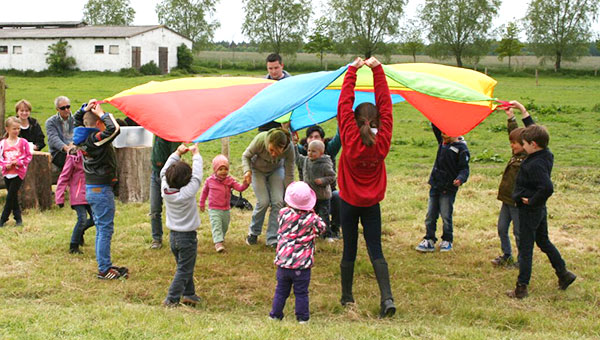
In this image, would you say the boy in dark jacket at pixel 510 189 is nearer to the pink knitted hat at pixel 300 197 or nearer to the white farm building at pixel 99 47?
the pink knitted hat at pixel 300 197

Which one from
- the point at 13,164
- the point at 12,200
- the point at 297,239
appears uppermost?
the point at 13,164

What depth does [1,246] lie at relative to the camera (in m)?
6.97

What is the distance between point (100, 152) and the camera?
5.88m

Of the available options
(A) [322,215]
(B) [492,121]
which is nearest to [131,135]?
(A) [322,215]

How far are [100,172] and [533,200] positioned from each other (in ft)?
13.0

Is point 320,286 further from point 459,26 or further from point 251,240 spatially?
point 459,26

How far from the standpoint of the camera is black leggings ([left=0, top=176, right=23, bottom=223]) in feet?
26.4

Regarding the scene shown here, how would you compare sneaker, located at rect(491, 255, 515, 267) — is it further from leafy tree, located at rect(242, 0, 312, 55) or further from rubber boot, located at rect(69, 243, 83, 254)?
leafy tree, located at rect(242, 0, 312, 55)

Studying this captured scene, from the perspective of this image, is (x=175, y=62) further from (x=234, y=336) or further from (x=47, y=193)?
(x=234, y=336)

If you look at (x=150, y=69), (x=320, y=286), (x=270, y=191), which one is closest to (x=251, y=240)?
(x=270, y=191)

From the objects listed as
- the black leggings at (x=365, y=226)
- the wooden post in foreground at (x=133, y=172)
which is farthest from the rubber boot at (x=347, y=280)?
the wooden post in foreground at (x=133, y=172)

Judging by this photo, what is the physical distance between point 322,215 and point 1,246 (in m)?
3.66

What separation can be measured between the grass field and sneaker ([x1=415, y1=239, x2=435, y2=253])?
13 cm

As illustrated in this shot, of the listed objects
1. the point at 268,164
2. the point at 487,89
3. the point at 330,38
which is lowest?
the point at 268,164
